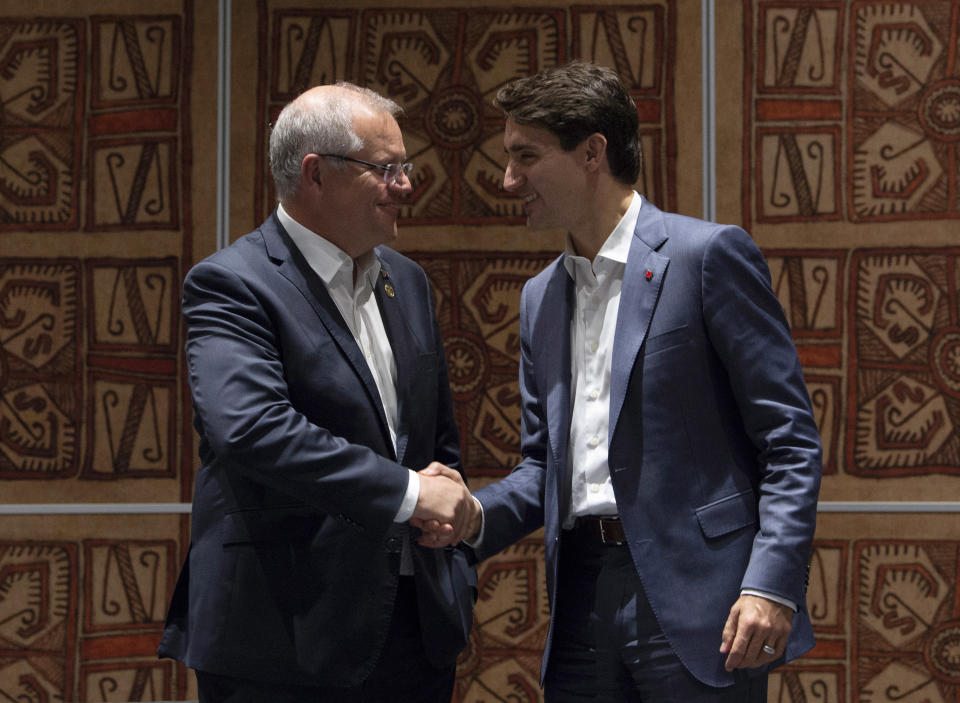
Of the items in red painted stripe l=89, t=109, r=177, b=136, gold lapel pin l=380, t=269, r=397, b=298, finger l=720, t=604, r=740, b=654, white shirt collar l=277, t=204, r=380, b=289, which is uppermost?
red painted stripe l=89, t=109, r=177, b=136

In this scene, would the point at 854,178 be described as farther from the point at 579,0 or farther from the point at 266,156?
the point at 266,156

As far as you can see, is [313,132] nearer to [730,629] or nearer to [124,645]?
[730,629]

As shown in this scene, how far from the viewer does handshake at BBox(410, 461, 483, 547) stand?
1843 millimetres

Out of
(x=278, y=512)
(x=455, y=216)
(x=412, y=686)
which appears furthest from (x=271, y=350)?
(x=455, y=216)


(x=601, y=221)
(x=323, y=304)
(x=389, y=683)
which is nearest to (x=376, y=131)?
(x=323, y=304)

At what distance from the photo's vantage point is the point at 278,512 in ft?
5.99

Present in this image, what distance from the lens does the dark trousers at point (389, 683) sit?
1.84 meters

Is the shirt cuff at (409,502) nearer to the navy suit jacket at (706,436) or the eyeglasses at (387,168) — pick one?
the navy suit jacket at (706,436)

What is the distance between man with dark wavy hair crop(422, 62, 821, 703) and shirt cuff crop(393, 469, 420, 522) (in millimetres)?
100

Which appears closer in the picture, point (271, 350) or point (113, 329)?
point (271, 350)

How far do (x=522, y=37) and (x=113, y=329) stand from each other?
1.54 metres

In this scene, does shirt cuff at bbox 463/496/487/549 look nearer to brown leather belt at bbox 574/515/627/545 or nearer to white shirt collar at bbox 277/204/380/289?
brown leather belt at bbox 574/515/627/545

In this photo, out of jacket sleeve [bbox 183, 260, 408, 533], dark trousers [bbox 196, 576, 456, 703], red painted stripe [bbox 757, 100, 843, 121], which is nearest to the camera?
jacket sleeve [bbox 183, 260, 408, 533]

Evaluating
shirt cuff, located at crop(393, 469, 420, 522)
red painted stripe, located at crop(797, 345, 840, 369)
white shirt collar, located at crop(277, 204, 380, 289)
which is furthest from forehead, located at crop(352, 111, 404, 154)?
red painted stripe, located at crop(797, 345, 840, 369)
